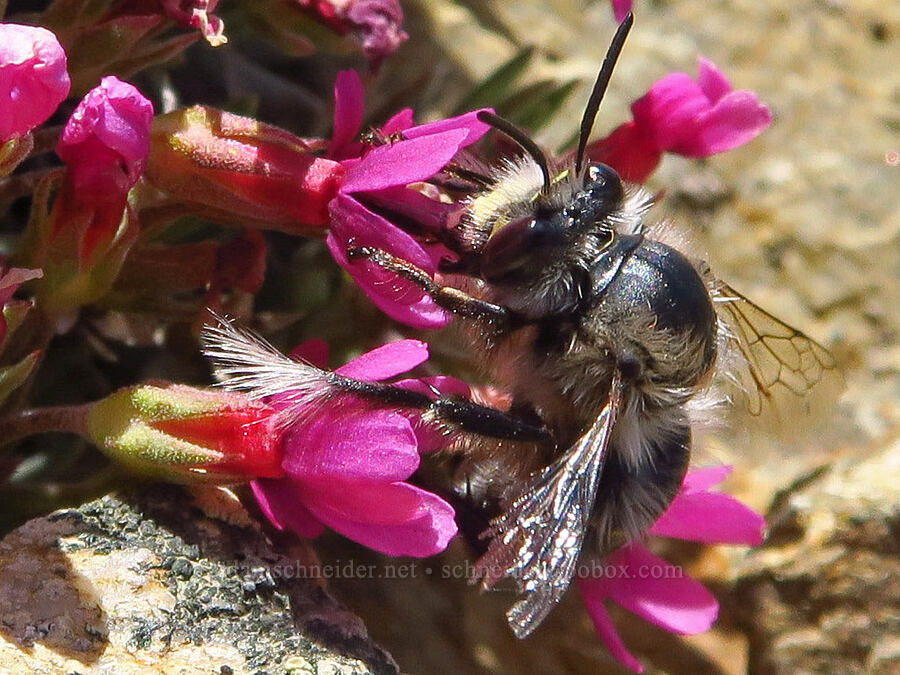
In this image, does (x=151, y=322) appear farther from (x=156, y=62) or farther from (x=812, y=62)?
(x=812, y=62)

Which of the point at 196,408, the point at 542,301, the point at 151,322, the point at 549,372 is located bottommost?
the point at 151,322

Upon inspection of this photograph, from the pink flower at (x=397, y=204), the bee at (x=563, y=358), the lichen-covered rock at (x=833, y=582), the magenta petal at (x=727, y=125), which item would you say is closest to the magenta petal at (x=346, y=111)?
the pink flower at (x=397, y=204)

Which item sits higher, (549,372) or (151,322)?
(549,372)

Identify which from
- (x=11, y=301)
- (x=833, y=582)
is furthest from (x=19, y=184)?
(x=833, y=582)

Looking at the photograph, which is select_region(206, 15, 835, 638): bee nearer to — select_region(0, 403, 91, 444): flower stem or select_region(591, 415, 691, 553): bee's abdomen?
select_region(591, 415, 691, 553): bee's abdomen

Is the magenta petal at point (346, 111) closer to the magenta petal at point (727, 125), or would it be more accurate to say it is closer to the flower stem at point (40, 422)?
the flower stem at point (40, 422)

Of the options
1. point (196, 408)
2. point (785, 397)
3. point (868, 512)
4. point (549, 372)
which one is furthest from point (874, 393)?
point (196, 408)
